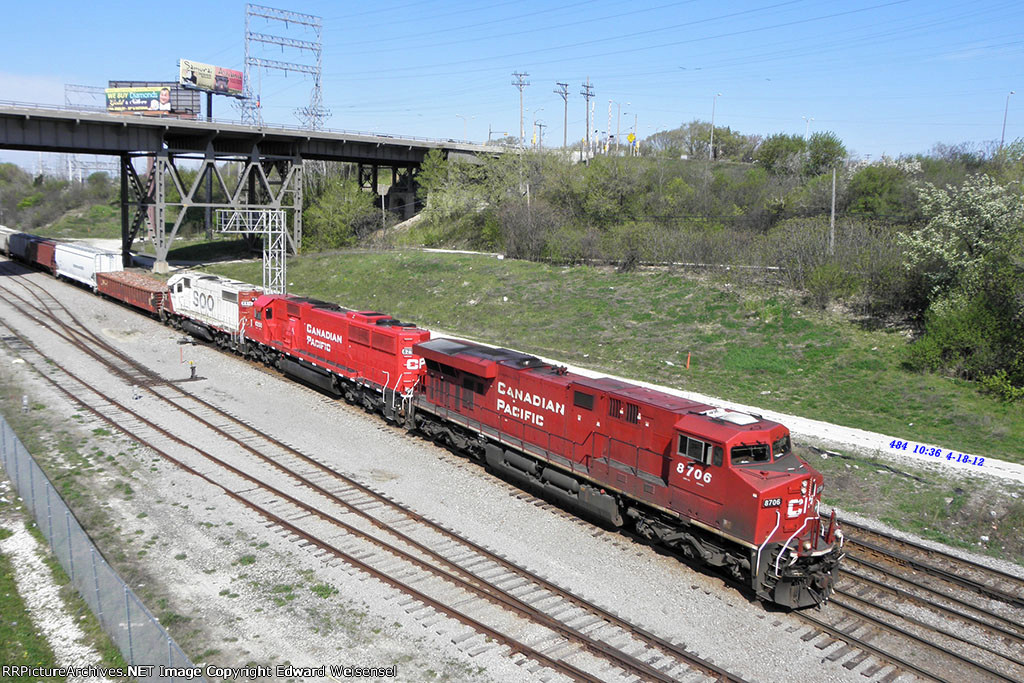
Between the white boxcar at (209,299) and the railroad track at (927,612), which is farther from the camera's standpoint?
the white boxcar at (209,299)

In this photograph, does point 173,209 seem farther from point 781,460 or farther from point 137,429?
point 781,460

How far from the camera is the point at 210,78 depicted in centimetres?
8338

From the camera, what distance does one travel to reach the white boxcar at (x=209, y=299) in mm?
32844

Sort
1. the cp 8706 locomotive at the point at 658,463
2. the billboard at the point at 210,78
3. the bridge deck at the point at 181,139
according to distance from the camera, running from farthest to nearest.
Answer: the billboard at the point at 210,78 < the bridge deck at the point at 181,139 < the cp 8706 locomotive at the point at 658,463

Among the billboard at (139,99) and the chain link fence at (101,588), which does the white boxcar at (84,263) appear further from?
the chain link fence at (101,588)

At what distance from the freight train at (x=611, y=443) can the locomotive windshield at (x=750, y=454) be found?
0.02 meters

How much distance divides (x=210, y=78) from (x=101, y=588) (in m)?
84.8

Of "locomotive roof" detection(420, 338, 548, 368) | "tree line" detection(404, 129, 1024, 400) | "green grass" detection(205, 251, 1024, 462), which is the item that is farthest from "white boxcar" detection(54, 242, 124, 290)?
"locomotive roof" detection(420, 338, 548, 368)

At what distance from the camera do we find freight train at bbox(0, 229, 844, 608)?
13.0 meters

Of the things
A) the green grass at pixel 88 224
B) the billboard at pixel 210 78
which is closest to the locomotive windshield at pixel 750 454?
the billboard at pixel 210 78

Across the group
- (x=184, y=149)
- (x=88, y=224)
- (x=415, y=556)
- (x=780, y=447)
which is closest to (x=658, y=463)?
(x=780, y=447)

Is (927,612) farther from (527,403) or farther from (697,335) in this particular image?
(697,335)

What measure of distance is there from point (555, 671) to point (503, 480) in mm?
8338

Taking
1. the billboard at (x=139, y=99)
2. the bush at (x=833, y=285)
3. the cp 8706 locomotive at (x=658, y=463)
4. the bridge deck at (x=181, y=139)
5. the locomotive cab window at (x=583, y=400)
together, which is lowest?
the cp 8706 locomotive at (x=658, y=463)
